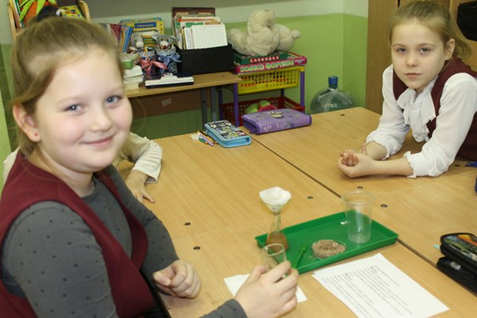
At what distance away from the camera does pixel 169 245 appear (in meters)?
1.28

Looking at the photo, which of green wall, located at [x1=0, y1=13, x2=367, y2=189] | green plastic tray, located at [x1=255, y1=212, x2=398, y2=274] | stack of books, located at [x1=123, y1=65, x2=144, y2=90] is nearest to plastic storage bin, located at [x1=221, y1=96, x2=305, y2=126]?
green wall, located at [x1=0, y1=13, x2=367, y2=189]

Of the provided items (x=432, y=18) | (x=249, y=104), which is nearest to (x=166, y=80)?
(x=249, y=104)

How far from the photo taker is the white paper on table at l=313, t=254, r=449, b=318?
1043 millimetres

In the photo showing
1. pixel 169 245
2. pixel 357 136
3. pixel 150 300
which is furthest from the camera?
pixel 357 136

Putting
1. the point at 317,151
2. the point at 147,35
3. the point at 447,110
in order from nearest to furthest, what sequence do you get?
the point at 447,110 < the point at 317,151 < the point at 147,35

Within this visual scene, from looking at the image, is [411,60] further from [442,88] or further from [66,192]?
[66,192]

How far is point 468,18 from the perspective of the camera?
2783 mm

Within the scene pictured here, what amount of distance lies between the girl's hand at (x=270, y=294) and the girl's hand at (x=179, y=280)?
0.13 m

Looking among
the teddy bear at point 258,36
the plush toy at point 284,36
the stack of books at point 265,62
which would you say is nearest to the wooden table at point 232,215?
the stack of books at point 265,62

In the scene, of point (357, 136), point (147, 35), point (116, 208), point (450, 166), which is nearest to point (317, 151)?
point (357, 136)

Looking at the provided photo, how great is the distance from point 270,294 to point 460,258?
45cm

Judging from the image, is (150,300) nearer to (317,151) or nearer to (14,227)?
(14,227)

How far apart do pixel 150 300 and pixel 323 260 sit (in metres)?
0.41

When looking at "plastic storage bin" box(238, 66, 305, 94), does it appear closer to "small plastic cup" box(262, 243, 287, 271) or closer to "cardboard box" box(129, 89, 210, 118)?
"cardboard box" box(129, 89, 210, 118)
